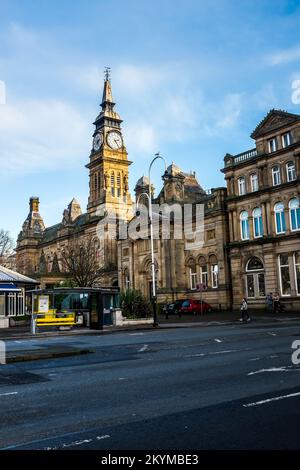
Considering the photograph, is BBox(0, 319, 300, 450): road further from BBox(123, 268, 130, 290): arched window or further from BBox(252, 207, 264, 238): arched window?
BBox(123, 268, 130, 290): arched window

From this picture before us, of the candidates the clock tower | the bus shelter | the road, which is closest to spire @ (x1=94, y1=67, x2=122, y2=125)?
the clock tower

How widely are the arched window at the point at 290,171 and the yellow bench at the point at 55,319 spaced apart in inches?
946

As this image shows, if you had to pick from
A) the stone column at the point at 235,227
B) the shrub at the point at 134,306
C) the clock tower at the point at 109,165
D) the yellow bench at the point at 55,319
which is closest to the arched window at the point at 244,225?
the stone column at the point at 235,227

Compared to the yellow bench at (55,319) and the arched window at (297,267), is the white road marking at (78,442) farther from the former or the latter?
the arched window at (297,267)

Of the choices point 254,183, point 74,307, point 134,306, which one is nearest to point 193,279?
point 254,183

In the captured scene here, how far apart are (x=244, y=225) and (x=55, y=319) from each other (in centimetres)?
2477

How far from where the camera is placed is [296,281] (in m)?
41.0

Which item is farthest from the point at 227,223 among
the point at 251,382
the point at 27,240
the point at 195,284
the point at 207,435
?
the point at 27,240

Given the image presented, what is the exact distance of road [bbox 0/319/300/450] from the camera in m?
5.62

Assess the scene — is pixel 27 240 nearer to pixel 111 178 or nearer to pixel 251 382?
pixel 111 178

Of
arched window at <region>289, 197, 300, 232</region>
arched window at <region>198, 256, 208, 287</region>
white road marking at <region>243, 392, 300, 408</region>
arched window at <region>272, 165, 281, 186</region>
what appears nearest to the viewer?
white road marking at <region>243, 392, 300, 408</region>

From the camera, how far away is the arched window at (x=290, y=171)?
41.9 meters

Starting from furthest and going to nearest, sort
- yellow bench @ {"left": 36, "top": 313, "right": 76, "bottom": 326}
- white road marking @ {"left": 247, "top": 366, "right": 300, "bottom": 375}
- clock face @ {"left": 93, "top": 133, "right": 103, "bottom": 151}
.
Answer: clock face @ {"left": 93, "top": 133, "right": 103, "bottom": 151}, yellow bench @ {"left": 36, "top": 313, "right": 76, "bottom": 326}, white road marking @ {"left": 247, "top": 366, "right": 300, "bottom": 375}
